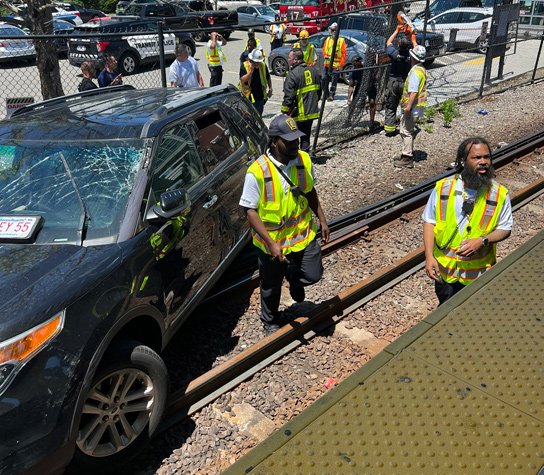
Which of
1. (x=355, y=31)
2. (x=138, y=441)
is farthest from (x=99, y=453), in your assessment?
(x=355, y=31)

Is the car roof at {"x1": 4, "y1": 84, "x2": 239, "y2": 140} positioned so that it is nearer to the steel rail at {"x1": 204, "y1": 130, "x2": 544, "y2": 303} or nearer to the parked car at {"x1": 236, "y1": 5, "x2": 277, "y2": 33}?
the steel rail at {"x1": 204, "y1": 130, "x2": 544, "y2": 303}

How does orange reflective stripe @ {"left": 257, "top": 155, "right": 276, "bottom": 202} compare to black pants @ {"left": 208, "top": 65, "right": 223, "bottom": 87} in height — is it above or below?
above

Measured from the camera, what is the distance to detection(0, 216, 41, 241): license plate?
334 cm

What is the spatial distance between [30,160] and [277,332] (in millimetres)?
2332

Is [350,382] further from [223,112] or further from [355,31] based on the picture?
[355,31]

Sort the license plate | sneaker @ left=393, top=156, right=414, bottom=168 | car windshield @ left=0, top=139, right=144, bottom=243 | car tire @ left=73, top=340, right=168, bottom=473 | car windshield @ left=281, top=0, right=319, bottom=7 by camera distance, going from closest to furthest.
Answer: car tire @ left=73, top=340, right=168, bottom=473
the license plate
car windshield @ left=0, top=139, right=144, bottom=243
sneaker @ left=393, top=156, right=414, bottom=168
car windshield @ left=281, top=0, right=319, bottom=7

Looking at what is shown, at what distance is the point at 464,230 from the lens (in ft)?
12.5

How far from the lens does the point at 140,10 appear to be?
28.9 meters

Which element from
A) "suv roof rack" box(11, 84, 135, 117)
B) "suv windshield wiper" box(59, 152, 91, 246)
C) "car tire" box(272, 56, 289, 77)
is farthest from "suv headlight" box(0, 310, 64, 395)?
"car tire" box(272, 56, 289, 77)

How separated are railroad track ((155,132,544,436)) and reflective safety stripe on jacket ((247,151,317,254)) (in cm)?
79

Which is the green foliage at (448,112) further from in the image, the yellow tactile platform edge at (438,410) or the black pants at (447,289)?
the yellow tactile platform edge at (438,410)

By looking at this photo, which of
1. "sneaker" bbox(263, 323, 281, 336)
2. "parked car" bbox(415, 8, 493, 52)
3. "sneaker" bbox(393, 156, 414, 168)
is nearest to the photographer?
"sneaker" bbox(263, 323, 281, 336)

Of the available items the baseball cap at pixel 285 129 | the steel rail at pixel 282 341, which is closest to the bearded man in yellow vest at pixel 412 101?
the steel rail at pixel 282 341

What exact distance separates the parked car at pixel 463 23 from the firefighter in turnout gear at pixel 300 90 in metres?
14.2
